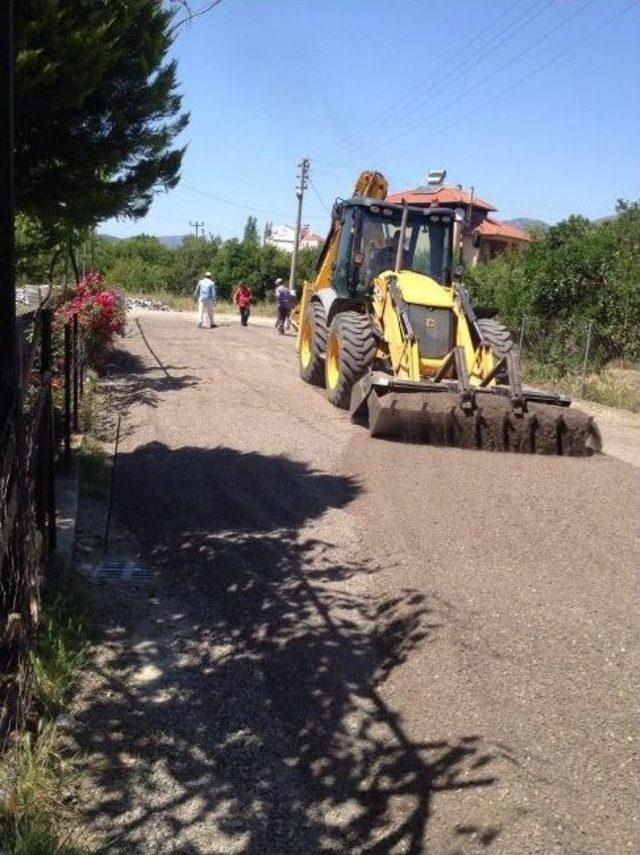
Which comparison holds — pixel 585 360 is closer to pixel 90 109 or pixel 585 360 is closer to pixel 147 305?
pixel 90 109

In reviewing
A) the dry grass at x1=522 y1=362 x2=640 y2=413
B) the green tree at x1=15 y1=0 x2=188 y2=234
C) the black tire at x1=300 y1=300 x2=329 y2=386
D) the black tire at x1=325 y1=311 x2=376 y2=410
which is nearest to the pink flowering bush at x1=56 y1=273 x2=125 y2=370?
the black tire at x1=300 y1=300 x2=329 y2=386

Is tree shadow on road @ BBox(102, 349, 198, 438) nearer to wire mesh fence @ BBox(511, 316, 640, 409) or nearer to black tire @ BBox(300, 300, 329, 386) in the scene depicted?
black tire @ BBox(300, 300, 329, 386)

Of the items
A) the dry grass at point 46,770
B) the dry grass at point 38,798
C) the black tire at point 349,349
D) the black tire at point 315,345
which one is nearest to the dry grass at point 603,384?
the black tire at point 315,345

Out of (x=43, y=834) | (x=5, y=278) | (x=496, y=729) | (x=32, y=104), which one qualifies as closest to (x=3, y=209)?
(x=5, y=278)

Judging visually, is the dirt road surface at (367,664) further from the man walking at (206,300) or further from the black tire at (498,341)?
the man walking at (206,300)

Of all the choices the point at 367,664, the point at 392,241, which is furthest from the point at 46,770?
the point at 392,241

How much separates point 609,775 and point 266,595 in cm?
241

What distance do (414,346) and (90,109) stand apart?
5479mm

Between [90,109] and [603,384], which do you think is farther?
[603,384]

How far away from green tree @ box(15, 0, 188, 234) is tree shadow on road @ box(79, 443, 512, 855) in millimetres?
2538

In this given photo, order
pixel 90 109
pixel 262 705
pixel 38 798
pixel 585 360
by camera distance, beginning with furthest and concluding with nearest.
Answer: pixel 585 360 → pixel 90 109 → pixel 262 705 → pixel 38 798

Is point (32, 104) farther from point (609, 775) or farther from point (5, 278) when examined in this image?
point (609, 775)

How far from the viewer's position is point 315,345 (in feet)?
42.7

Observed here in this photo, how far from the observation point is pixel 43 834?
3012 millimetres
